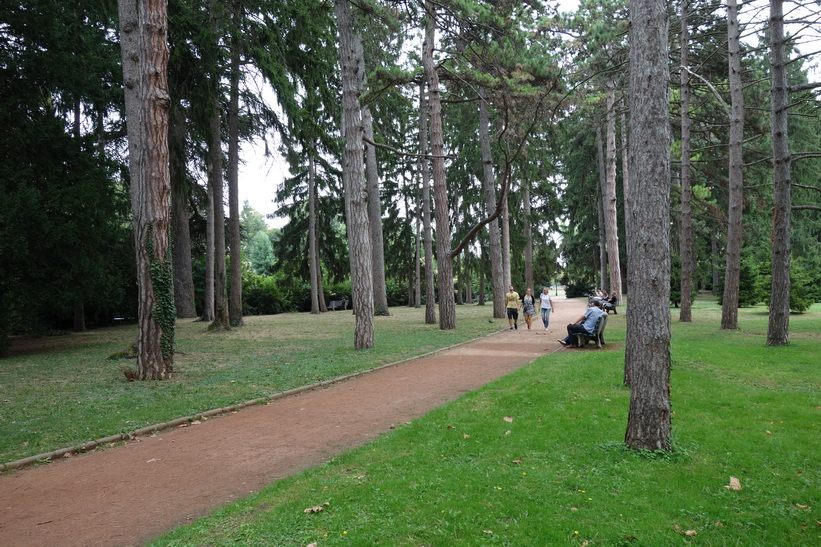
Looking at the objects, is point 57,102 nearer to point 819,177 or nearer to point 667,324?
point 667,324

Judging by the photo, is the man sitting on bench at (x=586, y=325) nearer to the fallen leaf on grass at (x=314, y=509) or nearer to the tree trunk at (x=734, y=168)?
the tree trunk at (x=734, y=168)

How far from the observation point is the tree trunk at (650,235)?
5.09 metres

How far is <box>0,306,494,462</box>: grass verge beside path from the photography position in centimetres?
694

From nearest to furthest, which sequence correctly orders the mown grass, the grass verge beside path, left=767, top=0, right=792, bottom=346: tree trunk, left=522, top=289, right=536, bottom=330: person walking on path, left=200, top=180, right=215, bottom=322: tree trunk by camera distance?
1. the mown grass
2. the grass verge beside path
3. left=767, top=0, right=792, bottom=346: tree trunk
4. left=522, top=289, right=536, bottom=330: person walking on path
5. left=200, top=180, right=215, bottom=322: tree trunk

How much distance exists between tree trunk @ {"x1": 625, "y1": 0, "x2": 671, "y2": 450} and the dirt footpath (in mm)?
3133

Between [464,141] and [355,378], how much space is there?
23.4m

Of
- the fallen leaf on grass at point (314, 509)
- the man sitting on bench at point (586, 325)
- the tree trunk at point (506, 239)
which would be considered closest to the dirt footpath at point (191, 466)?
the fallen leaf on grass at point (314, 509)

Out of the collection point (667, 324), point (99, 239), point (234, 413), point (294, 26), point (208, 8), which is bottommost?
point (234, 413)

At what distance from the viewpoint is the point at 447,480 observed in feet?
14.9

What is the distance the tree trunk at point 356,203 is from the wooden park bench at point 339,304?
81.6 feet

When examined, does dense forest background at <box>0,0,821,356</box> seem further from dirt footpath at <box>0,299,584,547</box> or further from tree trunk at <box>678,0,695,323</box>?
dirt footpath at <box>0,299,584,547</box>

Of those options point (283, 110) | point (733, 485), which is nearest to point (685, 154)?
point (283, 110)

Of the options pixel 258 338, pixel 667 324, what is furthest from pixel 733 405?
pixel 258 338

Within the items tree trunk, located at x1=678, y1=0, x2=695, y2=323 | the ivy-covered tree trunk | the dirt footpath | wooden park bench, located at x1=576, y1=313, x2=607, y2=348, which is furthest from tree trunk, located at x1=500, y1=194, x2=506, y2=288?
the ivy-covered tree trunk
